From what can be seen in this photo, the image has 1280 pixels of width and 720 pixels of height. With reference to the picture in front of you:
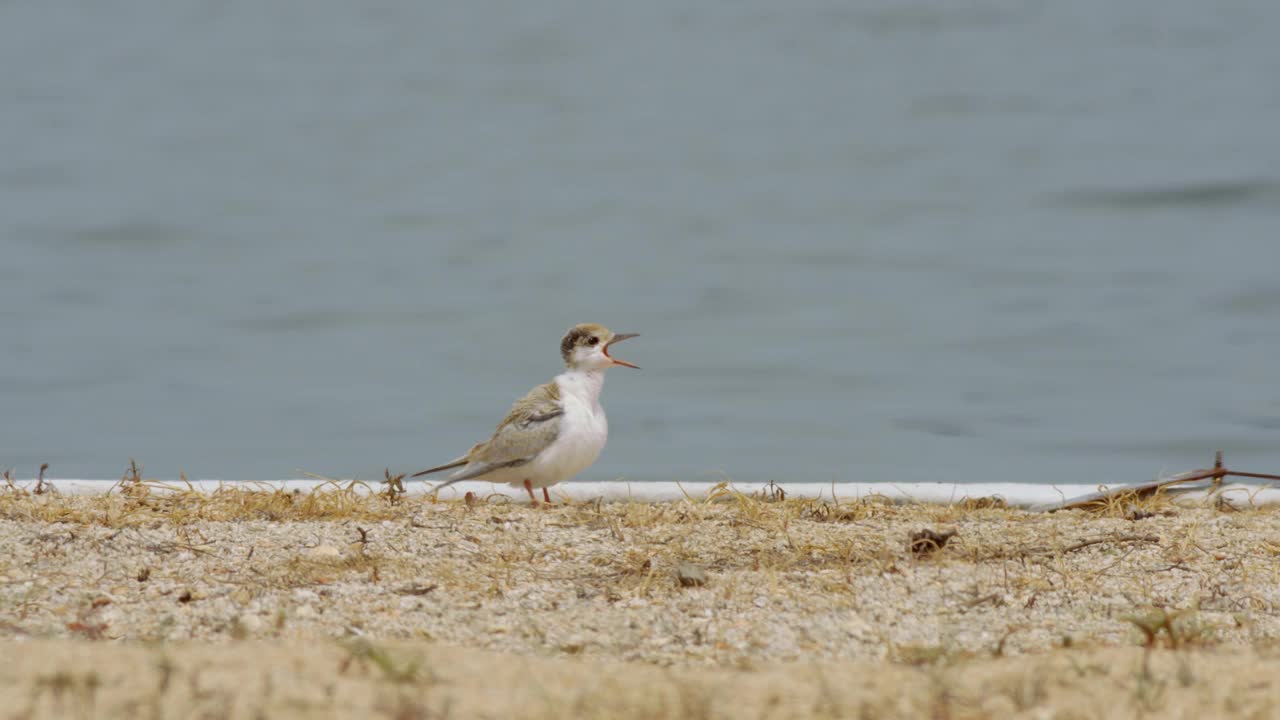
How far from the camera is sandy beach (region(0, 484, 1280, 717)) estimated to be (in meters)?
2.61

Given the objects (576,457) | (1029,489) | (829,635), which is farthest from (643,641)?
(1029,489)

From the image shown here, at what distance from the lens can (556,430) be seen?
5605 millimetres

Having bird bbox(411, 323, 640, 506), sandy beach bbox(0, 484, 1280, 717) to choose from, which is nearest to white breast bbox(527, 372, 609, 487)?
bird bbox(411, 323, 640, 506)

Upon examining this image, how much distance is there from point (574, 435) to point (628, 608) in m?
1.86

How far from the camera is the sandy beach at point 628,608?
2.61m

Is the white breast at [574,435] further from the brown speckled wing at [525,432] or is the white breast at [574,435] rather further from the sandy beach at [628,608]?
the sandy beach at [628,608]

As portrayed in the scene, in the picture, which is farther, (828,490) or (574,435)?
(828,490)

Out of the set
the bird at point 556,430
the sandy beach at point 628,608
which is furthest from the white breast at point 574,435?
the sandy beach at point 628,608

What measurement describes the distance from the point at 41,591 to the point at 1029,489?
402 cm

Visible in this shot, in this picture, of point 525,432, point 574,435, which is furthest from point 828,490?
point 525,432

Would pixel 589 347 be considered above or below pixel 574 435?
above

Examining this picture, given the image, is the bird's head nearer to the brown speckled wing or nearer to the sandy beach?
Answer: the brown speckled wing

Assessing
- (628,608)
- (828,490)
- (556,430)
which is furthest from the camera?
(828,490)

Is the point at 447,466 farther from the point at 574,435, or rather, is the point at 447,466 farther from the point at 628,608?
the point at 628,608
